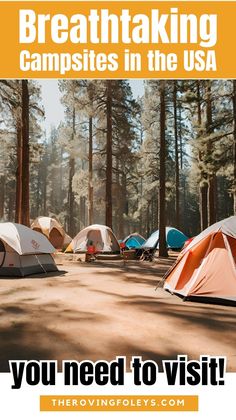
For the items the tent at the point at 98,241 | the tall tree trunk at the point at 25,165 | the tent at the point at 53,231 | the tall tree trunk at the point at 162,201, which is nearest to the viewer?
the tall tree trunk at the point at 25,165

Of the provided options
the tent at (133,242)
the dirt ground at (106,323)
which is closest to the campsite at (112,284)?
the dirt ground at (106,323)

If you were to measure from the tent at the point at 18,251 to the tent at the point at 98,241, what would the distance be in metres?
7.51

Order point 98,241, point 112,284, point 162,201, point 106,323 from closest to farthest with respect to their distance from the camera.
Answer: point 106,323 → point 112,284 → point 162,201 → point 98,241

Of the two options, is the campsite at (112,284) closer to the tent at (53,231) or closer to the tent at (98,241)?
the tent at (98,241)

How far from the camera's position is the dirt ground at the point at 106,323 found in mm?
4711

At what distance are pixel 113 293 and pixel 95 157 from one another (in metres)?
20.7

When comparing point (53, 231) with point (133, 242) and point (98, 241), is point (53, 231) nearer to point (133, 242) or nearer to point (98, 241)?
point (133, 242)

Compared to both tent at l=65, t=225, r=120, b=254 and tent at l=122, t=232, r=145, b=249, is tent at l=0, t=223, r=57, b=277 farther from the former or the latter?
tent at l=122, t=232, r=145, b=249

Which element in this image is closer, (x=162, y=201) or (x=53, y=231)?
(x=162, y=201)

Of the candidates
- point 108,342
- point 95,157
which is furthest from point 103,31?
point 95,157

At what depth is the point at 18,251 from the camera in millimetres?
11156

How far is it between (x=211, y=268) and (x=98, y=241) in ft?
41.4

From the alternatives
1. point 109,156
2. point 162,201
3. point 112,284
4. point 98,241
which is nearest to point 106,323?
point 112,284

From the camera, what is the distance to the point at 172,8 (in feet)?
20.8
